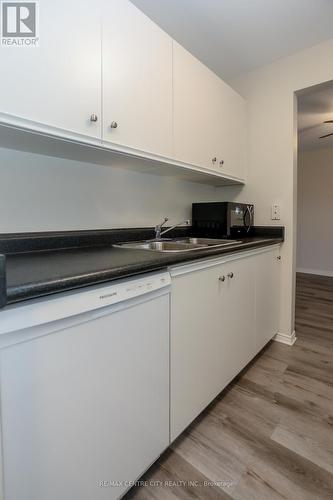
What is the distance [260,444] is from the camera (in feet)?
4.00

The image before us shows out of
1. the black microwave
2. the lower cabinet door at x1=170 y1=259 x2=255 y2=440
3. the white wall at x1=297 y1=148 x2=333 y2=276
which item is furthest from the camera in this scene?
the white wall at x1=297 y1=148 x2=333 y2=276

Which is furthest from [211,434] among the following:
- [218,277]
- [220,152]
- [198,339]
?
[220,152]

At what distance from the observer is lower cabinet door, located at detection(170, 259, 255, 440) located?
1126 millimetres

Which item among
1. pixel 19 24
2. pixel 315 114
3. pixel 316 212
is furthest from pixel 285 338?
pixel 316 212

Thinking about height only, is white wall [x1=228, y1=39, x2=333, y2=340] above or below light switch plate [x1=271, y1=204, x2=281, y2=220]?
above

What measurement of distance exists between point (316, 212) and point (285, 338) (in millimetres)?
3449

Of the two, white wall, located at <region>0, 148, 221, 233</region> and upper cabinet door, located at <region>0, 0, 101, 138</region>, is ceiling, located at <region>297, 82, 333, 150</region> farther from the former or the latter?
upper cabinet door, located at <region>0, 0, 101, 138</region>

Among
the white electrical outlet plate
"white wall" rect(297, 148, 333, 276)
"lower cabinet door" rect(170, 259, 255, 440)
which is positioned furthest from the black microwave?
"white wall" rect(297, 148, 333, 276)

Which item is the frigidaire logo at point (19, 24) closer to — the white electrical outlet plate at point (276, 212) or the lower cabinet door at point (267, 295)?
the lower cabinet door at point (267, 295)

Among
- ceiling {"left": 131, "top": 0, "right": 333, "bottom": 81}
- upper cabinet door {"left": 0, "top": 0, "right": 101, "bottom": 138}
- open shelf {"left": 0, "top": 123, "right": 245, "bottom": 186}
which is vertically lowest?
open shelf {"left": 0, "top": 123, "right": 245, "bottom": 186}

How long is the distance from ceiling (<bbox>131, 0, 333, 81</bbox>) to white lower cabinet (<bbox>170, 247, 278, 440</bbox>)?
1464mm

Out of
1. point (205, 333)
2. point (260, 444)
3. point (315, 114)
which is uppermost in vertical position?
point (315, 114)

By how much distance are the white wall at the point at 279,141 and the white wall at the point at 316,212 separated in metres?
3.13

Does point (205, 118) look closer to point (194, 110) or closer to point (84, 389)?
point (194, 110)
